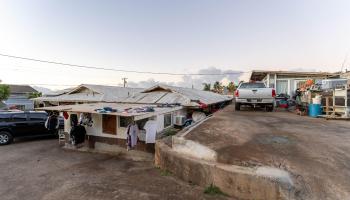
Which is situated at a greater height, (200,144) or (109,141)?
(200,144)

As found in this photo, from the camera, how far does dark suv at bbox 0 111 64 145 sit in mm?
12523

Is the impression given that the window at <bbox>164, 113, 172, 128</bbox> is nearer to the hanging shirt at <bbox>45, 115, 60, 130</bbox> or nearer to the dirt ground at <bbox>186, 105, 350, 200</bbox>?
the dirt ground at <bbox>186, 105, 350, 200</bbox>

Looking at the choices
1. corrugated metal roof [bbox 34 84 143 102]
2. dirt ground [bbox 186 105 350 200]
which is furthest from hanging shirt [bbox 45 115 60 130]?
dirt ground [bbox 186 105 350 200]

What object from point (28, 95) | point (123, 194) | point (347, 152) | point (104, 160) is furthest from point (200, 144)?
point (28, 95)

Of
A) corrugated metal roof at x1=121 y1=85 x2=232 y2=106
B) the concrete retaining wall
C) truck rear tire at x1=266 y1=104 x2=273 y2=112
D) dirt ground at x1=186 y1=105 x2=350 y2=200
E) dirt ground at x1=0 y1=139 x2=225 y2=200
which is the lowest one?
dirt ground at x1=0 y1=139 x2=225 y2=200

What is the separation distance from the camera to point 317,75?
1920cm

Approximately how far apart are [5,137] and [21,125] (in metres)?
1.02

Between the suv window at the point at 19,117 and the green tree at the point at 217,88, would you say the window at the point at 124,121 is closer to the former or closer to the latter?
the suv window at the point at 19,117

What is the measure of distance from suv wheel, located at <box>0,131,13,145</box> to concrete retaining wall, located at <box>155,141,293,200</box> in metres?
11.7

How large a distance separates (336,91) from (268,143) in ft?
23.3

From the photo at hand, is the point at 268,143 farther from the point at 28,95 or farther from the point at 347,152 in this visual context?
the point at 28,95

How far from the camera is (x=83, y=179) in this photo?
700 cm

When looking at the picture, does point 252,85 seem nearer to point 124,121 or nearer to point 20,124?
point 124,121

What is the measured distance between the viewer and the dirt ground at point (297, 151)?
4.45m
